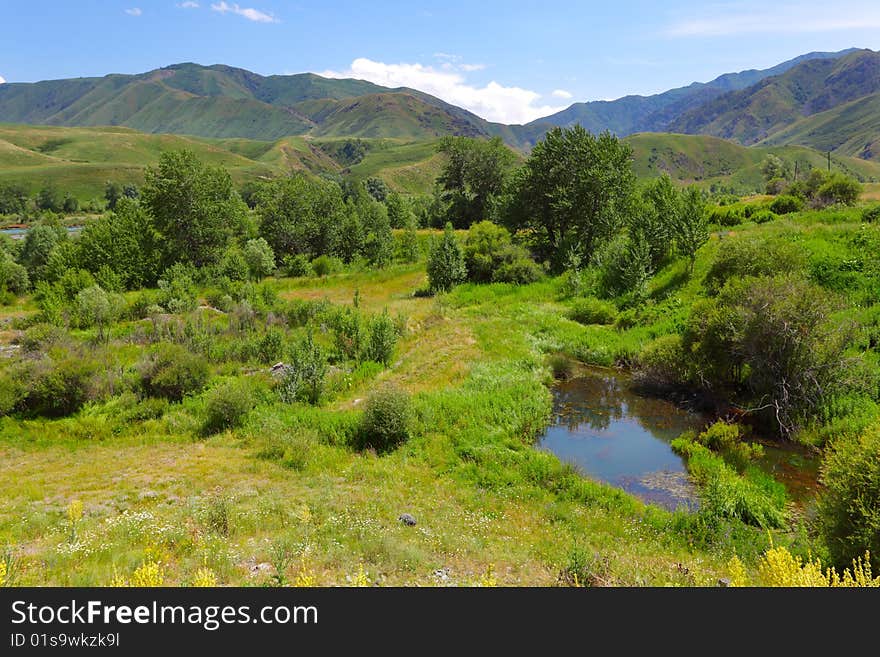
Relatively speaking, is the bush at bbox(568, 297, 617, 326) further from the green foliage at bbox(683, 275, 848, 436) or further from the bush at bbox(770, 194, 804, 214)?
the bush at bbox(770, 194, 804, 214)

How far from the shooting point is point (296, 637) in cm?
459

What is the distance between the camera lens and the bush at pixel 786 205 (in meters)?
39.8

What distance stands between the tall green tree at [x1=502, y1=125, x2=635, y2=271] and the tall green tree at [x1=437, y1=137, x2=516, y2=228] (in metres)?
21.0

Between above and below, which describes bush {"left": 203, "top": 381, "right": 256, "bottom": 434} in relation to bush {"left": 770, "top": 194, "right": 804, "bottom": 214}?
below

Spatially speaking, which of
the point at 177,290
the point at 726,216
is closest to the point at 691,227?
the point at 726,216

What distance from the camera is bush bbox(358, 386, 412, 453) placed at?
1516 cm

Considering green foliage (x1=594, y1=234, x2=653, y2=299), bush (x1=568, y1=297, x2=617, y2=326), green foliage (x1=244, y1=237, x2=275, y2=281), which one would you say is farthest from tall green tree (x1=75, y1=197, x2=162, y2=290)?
green foliage (x1=594, y1=234, x2=653, y2=299)

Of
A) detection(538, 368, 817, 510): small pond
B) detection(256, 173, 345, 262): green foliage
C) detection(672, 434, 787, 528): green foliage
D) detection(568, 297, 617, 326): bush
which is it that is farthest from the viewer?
detection(256, 173, 345, 262): green foliage

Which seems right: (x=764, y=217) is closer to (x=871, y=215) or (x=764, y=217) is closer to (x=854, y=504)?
(x=871, y=215)

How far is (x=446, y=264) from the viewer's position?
37062 mm

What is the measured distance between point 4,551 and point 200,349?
49.6ft

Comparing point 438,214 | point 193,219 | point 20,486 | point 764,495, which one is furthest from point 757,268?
point 438,214

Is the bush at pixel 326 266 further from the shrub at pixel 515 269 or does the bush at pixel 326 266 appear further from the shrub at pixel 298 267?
the shrub at pixel 515 269

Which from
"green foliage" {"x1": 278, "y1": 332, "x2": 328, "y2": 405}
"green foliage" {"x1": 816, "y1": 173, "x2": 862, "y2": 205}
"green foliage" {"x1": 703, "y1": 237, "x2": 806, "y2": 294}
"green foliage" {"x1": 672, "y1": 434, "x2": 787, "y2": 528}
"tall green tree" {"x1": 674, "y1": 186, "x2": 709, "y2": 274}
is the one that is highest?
"green foliage" {"x1": 816, "y1": 173, "x2": 862, "y2": 205}
